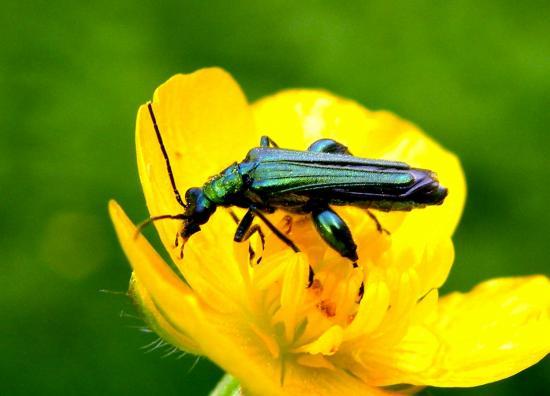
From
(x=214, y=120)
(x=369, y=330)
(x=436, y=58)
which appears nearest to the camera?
(x=369, y=330)

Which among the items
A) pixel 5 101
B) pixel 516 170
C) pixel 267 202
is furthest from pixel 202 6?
pixel 267 202

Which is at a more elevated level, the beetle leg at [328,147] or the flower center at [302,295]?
the beetle leg at [328,147]

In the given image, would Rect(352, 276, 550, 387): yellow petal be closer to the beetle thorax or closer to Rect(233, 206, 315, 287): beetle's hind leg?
Rect(233, 206, 315, 287): beetle's hind leg

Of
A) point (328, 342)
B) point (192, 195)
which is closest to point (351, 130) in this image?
point (192, 195)

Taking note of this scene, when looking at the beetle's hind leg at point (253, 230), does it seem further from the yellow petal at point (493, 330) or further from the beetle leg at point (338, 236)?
the yellow petal at point (493, 330)

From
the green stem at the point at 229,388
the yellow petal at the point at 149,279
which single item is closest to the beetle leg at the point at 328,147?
the yellow petal at the point at 149,279

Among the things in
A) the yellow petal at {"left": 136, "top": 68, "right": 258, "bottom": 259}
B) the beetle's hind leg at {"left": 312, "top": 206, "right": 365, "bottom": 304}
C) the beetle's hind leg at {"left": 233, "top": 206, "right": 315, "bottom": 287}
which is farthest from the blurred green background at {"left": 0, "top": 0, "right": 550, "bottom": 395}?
the beetle's hind leg at {"left": 312, "top": 206, "right": 365, "bottom": 304}

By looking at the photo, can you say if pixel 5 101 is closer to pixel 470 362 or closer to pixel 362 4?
A: pixel 362 4
